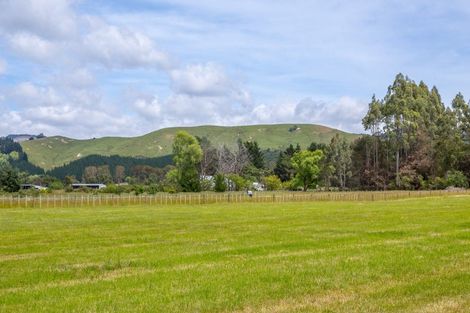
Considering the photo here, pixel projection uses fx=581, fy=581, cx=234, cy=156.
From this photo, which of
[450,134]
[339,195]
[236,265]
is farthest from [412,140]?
[236,265]

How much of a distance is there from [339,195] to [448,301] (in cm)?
7433

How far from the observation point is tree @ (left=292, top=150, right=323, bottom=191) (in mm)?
135375

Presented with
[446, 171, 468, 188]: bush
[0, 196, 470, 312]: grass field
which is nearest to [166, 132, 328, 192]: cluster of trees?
[446, 171, 468, 188]: bush

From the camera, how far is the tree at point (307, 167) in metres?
135

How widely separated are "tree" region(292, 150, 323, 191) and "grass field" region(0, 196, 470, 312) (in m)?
111

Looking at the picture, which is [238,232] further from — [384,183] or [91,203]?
[384,183]

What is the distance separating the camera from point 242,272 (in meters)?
14.2

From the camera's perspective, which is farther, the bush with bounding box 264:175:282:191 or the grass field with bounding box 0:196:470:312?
the bush with bounding box 264:175:282:191

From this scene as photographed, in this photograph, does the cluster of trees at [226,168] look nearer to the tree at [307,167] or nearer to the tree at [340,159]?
the tree at [307,167]

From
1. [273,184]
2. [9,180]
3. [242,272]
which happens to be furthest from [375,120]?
[242,272]

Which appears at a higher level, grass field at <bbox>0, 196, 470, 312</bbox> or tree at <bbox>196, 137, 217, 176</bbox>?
tree at <bbox>196, 137, 217, 176</bbox>

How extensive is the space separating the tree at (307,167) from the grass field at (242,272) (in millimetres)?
110799

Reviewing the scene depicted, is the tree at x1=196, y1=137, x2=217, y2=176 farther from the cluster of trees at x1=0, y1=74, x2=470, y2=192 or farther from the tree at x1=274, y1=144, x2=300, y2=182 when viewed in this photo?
the tree at x1=274, y1=144, x2=300, y2=182

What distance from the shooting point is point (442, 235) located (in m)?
22.7
